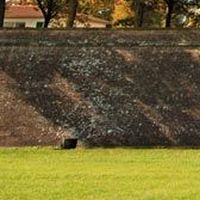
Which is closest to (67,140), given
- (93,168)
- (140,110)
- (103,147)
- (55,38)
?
(103,147)

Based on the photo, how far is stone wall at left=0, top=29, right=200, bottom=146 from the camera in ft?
75.8

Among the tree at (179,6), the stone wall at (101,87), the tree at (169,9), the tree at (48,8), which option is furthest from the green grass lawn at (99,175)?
the tree at (48,8)

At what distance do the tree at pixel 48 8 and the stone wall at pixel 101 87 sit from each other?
58.0 ft

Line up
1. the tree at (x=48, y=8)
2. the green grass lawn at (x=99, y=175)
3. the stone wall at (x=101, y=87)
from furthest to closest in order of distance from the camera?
the tree at (x=48, y=8), the stone wall at (x=101, y=87), the green grass lawn at (x=99, y=175)

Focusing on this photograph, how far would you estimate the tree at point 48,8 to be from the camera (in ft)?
142

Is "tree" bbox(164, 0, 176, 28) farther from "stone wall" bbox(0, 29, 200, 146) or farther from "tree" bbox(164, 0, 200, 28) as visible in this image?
"stone wall" bbox(0, 29, 200, 146)

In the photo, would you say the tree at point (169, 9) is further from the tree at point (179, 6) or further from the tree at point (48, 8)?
the tree at point (48, 8)

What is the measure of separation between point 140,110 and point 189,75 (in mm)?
2245

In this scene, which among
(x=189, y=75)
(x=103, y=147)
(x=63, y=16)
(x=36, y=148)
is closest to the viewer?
(x=36, y=148)

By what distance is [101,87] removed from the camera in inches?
953

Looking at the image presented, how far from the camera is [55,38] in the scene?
25.4m

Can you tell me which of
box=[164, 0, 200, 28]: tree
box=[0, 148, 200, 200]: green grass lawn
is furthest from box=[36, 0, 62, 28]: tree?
box=[0, 148, 200, 200]: green grass lawn

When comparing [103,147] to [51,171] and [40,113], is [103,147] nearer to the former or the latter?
[40,113]

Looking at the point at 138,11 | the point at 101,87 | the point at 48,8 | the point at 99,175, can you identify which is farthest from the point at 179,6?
the point at 99,175
